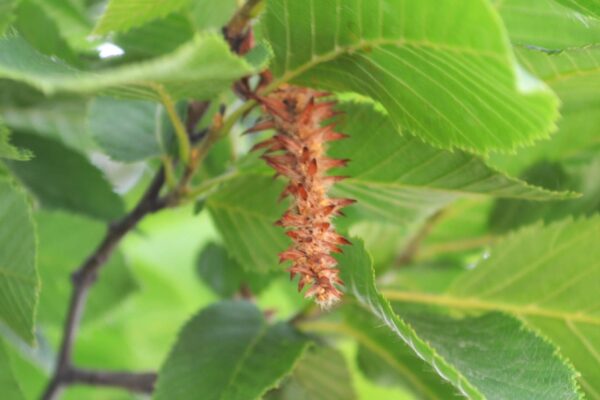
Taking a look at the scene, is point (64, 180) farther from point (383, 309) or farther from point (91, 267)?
point (383, 309)

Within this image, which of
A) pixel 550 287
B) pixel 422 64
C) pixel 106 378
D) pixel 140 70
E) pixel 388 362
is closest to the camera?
pixel 140 70

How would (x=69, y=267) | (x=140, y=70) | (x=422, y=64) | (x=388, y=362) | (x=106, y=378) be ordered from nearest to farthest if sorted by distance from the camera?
(x=140, y=70) → (x=422, y=64) → (x=388, y=362) → (x=106, y=378) → (x=69, y=267)

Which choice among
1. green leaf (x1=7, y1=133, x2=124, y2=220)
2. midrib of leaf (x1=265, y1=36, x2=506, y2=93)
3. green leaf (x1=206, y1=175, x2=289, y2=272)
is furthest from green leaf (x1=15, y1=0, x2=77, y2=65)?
midrib of leaf (x1=265, y1=36, x2=506, y2=93)

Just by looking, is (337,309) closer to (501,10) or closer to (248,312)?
(248,312)

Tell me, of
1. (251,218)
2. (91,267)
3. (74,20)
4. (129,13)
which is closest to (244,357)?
(251,218)

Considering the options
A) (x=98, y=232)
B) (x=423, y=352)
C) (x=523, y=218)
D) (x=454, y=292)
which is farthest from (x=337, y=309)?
(x=423, y=352)

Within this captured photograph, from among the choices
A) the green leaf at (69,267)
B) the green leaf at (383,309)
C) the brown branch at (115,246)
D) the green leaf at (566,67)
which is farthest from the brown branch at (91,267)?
the green leaf at (566,67)

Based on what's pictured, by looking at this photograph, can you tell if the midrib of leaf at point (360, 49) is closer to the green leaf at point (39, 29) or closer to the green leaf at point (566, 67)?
the green leaf at point (566, 67)
